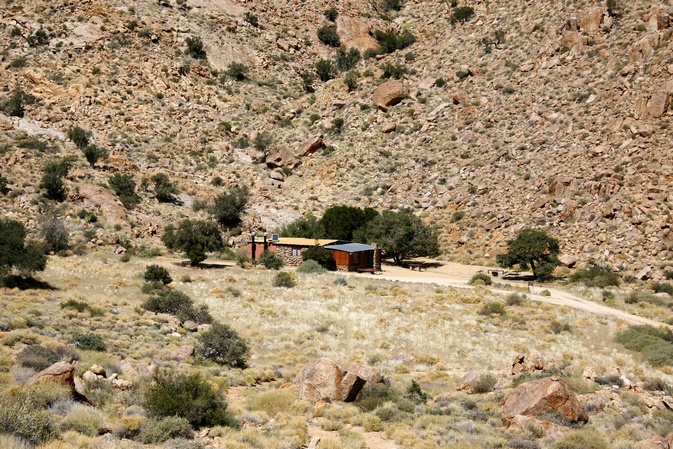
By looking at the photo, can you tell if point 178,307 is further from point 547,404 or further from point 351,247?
point 351,247

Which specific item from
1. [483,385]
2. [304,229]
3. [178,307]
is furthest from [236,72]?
[483,385]

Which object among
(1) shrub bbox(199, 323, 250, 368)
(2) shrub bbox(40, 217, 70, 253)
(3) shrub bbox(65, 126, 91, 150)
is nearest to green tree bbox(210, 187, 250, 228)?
(3) shrub bbox(65, 126, 91, 150)

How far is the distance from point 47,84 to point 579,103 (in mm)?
57625

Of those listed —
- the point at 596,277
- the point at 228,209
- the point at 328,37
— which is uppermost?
the point at 328,37

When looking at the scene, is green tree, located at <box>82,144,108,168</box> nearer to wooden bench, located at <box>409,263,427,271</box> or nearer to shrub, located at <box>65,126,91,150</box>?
shrub, located at <box>65,126,91,150</box>

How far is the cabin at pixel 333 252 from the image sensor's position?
163ft

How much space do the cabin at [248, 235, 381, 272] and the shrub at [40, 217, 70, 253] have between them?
14.8 meters

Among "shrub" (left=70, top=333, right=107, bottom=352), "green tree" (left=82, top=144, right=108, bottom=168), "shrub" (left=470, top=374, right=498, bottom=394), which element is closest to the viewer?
"shrub" (left=70, top=333, right=107, bottom=352)

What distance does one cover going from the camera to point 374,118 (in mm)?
73750

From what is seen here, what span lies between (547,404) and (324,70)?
74.7m

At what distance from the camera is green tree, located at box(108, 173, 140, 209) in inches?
2116

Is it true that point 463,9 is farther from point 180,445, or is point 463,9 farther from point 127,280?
point 180,445

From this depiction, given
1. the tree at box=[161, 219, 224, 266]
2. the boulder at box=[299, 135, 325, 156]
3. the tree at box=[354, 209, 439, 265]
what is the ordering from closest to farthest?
the tree at box=[161, 219, 224, 266], the tree at box=[354, 209, 439, 265], the boulder at box=[299, 135, 325, 156]

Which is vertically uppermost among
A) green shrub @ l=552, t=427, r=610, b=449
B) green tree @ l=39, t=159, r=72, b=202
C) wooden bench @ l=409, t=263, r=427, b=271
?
green tree @ l=39, t=159, r=72, b=202
